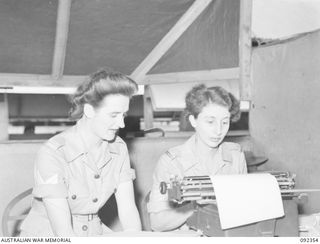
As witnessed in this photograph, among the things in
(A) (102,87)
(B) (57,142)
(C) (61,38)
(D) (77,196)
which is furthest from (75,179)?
(C) (61,38)

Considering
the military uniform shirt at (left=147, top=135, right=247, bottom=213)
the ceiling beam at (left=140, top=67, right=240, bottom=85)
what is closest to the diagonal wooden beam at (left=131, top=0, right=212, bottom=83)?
the ceiling beam at (left=140, top=67, right=240, bottom=85)

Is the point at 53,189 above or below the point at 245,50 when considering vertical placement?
below

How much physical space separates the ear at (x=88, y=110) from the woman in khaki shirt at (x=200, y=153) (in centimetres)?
46

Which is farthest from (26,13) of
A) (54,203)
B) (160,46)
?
(54,203)

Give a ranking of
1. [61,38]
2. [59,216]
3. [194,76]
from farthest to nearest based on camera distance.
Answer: [194,76]
[61,38]
[59,216]

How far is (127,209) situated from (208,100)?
0.63 m

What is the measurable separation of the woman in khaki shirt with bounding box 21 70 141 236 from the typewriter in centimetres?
48

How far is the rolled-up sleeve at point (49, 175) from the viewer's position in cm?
161

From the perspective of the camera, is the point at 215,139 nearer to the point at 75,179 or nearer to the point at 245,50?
the point at 75,179

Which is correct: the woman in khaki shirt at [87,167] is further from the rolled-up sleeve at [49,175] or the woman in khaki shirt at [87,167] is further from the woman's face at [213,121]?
the woman's face at [213,121]

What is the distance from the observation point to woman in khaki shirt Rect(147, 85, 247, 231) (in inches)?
72.7

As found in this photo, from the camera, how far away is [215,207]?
4.30 ft

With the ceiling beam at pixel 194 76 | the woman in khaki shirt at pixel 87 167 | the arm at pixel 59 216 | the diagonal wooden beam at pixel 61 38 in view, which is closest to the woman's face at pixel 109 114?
the woman in khaki shirt at pixel 87 167

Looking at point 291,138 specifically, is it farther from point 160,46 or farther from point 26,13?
point 26,13
